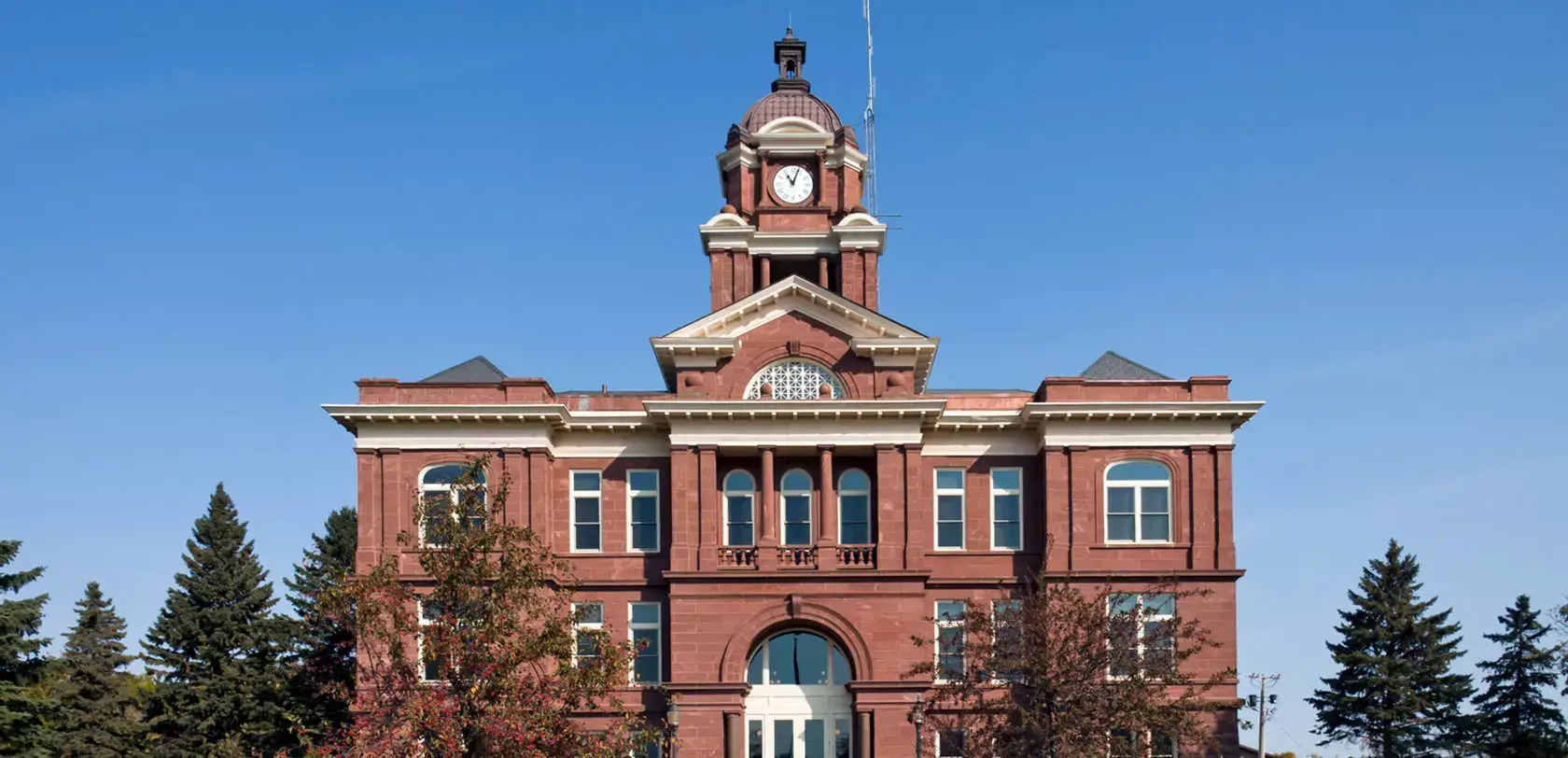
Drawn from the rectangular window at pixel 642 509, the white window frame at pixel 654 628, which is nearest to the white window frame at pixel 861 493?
the rectangular window at pixel 642 509

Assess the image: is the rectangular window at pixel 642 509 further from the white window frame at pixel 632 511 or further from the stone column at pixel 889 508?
the stone column at pixel 889 508

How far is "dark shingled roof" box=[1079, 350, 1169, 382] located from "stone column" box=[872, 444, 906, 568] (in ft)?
18.6

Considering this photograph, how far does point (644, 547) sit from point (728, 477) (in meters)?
2.76

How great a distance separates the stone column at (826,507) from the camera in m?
46.2

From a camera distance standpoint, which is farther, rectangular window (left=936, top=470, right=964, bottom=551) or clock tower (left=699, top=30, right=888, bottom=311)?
clock tower (left=699, top=30, right=888, bottom=311)

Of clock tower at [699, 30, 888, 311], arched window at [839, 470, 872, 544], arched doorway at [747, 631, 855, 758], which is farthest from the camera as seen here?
clock tower at [699, 30, 888, 311]

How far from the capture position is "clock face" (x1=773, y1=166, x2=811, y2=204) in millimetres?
54750

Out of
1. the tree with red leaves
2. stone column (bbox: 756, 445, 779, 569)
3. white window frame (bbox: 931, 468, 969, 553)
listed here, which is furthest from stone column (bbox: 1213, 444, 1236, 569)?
the tree with red leaves

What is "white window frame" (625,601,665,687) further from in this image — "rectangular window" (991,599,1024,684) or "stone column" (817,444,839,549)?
"rectangular window" (991,599,1024,684)

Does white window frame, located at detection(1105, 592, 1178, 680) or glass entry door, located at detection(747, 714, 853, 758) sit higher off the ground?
white window frame, located at detection(1105, 592, 1178, 680)

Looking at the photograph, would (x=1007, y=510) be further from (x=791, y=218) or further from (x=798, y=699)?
(x=791, y=218)

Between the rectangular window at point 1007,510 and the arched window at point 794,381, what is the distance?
464 centimetres

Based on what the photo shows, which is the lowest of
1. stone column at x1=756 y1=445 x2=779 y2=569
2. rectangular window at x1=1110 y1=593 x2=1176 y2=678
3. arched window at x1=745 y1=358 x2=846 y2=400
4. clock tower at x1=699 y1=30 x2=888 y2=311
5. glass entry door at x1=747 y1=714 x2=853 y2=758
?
glass entry door at x1=747 y1=714 x2=853 y2=758

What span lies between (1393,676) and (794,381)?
19.0 m
